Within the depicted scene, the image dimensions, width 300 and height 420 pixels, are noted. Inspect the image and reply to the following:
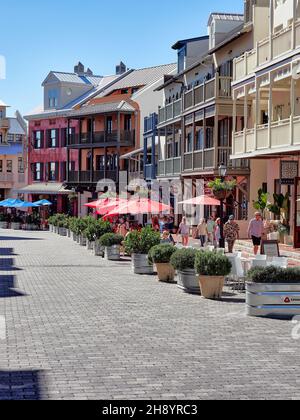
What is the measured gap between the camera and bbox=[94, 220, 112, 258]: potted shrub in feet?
101

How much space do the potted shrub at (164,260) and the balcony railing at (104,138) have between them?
40060 mm

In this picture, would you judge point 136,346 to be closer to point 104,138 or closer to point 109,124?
point 104,138

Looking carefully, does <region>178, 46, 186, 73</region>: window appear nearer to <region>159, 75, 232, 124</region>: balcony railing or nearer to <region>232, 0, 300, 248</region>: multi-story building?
<region>159, 75, 232, 124</region>: balcony railing

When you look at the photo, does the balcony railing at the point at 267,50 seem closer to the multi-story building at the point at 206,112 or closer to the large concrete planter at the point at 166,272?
the multi-story building at the point at 206,112

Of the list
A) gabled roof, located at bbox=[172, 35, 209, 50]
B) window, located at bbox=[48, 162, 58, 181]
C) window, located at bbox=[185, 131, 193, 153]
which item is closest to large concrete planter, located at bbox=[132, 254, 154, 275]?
window, located at bbox=[185, 131, 193, 153]

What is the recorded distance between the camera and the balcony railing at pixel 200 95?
34562 mm

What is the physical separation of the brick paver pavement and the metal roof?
4355 centimetres

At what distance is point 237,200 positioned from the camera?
36.0 meters

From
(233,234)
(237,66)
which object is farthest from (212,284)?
(237,66)

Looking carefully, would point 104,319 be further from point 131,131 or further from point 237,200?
point 131,131

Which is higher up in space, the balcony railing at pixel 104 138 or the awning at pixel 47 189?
the balcony railing at pixel 104 138

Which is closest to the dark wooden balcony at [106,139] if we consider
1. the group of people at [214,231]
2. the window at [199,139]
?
the window at [199,139]

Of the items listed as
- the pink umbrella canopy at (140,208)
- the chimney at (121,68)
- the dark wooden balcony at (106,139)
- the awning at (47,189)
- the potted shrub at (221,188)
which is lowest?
the pink umbrella canopy at (140,208)
